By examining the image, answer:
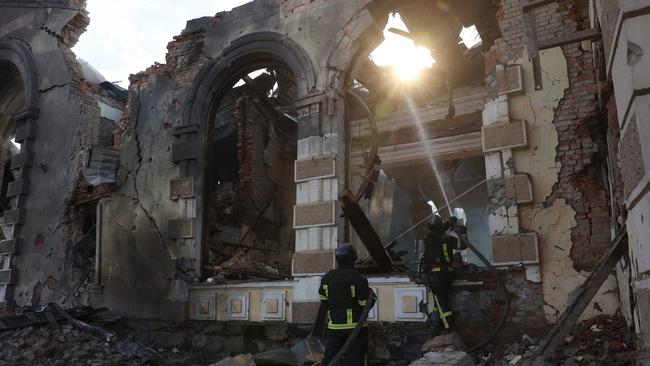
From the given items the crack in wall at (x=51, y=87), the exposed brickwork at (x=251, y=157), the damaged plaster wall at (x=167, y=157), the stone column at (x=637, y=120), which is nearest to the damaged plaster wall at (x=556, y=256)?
the stone column at (x=637, y=120)

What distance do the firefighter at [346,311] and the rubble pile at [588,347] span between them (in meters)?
1.63

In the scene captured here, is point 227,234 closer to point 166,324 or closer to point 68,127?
point 166,324

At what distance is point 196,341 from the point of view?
8.50 meters

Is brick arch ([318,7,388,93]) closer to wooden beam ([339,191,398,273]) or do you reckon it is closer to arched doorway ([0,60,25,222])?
wooden beam ([339,191,398,273])

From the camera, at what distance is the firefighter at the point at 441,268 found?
20.5 feet

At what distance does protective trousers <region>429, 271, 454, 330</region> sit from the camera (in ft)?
20.4

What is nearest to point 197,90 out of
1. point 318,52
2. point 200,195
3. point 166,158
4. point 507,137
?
point 166,158

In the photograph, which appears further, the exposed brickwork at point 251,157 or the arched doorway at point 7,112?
the arched doorway at point 7,112

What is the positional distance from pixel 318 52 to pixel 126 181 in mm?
4723

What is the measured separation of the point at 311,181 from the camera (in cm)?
799

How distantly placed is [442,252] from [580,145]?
84.3 inches

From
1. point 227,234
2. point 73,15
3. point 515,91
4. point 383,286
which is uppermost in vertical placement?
point 73,15

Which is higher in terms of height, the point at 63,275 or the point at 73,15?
the point at 73,15

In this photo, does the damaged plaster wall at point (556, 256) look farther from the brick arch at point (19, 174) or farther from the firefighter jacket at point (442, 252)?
the brick arch at point (19, 174)
